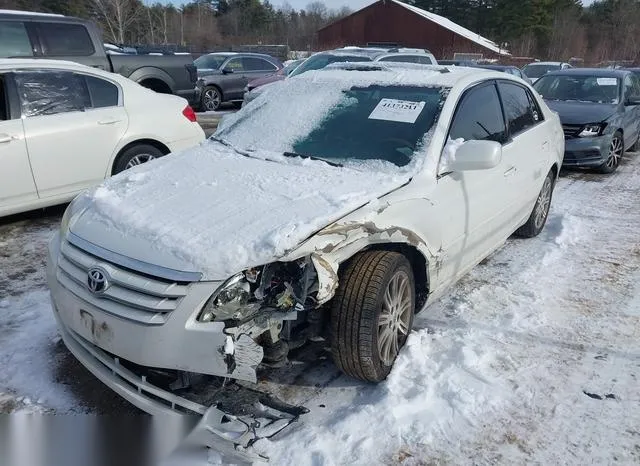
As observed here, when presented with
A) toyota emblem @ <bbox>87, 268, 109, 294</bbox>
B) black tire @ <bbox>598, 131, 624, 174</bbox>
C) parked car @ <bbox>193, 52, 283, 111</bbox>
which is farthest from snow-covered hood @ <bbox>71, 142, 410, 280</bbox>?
parked car @ <bbox>193, 52, 283, 111</bbox>

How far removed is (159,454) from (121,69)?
896 cm

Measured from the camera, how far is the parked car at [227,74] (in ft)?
50.9

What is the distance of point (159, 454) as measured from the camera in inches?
93.0

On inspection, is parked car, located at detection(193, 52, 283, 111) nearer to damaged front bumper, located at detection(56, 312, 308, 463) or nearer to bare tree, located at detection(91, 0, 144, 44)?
damaged front bumper, located at detection(56, 312, 308, 463)

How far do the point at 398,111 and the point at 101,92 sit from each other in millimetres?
3527

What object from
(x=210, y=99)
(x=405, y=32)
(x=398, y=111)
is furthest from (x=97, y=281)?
(x=405, y=32)

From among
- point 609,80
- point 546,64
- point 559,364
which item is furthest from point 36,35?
point 546,64

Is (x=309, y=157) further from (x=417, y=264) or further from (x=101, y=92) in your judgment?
(x=101, y=92)

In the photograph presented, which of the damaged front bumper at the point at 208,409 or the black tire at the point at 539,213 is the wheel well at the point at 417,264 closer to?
the damaged front bumper at the point at 208,409

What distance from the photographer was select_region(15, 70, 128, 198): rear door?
5219mm

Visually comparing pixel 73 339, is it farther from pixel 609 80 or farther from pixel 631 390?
pixel 609 80

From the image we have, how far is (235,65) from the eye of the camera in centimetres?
1634

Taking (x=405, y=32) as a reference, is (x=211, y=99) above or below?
below

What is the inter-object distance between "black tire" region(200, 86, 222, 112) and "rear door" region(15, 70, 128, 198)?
31.9ft
